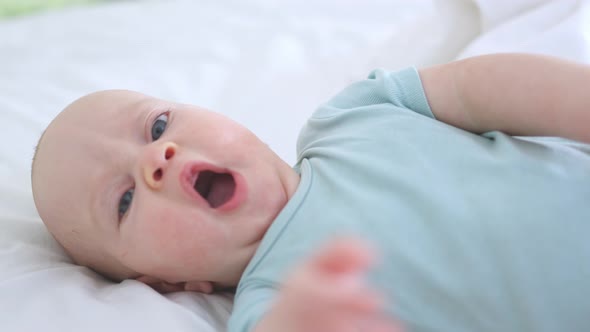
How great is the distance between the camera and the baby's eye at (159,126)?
2.76ft

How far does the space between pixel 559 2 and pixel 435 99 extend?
446 mm

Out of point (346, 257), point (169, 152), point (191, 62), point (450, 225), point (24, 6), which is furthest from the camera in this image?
point (24, 6)

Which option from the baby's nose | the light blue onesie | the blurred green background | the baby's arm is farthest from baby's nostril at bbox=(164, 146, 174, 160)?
the blurred green background

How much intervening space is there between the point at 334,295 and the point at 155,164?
1.33ft

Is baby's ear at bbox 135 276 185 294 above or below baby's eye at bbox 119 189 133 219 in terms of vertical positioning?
below

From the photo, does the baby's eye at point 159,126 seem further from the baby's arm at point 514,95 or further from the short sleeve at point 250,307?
the baby's arm at point 514,95

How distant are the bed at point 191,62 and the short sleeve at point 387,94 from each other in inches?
8.6

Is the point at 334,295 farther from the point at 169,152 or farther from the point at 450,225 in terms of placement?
the point at 169,152

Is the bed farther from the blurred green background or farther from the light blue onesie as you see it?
the light blue onesie

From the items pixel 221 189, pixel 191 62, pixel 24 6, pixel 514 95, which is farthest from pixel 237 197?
pixel 24 6

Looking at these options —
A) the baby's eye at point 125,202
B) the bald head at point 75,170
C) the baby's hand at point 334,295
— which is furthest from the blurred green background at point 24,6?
the baby's hand at point 334,295

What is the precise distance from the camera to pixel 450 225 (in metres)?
0.68

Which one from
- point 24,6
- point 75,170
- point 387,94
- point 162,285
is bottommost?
point 162,285

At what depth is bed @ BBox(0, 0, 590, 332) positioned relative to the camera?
0.79 metres
